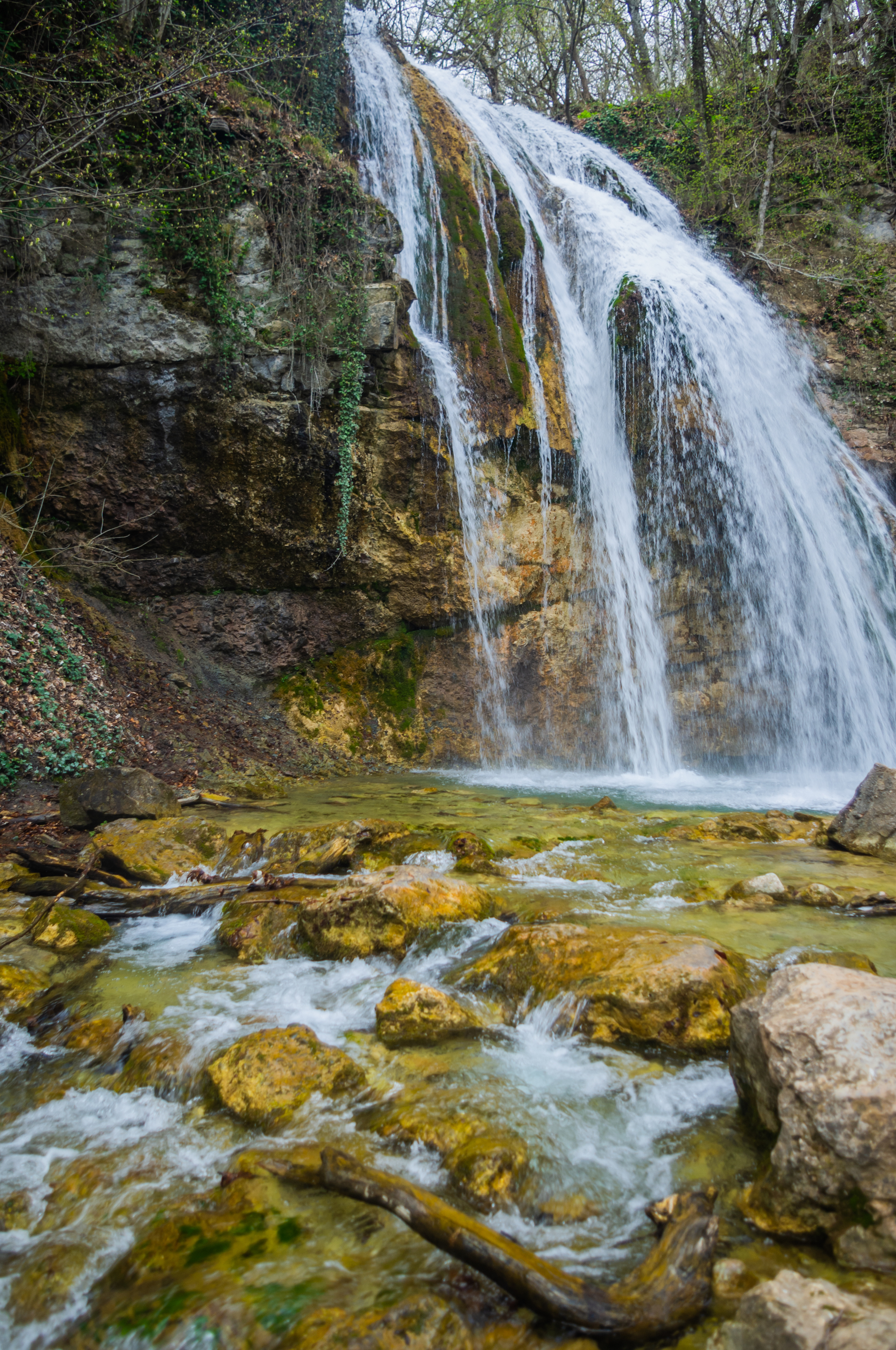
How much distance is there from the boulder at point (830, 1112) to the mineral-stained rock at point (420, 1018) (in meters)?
1.24

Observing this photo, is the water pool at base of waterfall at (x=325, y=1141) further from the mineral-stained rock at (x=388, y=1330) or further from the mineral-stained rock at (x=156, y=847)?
the mineral-stained rock at (x=156, y=847)

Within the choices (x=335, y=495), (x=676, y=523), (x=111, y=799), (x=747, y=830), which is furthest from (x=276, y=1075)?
(x=676, y=523)

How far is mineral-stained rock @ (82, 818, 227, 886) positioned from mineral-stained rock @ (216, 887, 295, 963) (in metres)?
0.98

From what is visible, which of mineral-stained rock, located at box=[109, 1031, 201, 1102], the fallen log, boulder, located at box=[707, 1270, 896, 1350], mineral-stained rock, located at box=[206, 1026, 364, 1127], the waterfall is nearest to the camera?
boulder, located at box=[707, 1270, 896, 1350]

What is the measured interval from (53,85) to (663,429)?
9029 millimetres

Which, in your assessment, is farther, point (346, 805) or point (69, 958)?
point (346, 805)

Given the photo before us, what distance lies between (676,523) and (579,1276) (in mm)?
11054

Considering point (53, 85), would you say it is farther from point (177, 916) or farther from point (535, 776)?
point (535, 776)

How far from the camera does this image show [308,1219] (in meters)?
2.08

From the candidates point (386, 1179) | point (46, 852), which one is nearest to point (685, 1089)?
point (386, 1179)

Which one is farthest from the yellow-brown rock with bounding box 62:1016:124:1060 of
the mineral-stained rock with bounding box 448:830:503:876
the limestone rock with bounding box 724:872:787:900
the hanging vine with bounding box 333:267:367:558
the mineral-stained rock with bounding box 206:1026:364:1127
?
the hanging vine with bounding box 333:267:367:558

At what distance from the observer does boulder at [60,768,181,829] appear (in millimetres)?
5633

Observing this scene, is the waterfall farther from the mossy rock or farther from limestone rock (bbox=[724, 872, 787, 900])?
the mossy rock

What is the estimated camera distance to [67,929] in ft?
13.1
